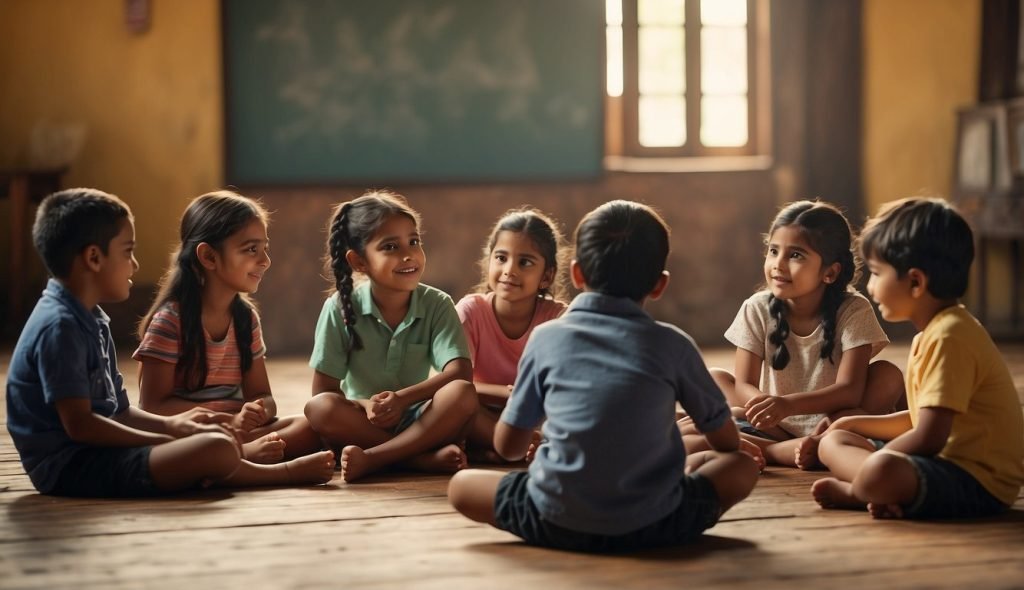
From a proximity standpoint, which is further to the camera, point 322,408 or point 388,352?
point 388,352

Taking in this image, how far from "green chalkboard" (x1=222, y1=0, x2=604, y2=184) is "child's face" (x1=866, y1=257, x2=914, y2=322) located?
3.58 metres

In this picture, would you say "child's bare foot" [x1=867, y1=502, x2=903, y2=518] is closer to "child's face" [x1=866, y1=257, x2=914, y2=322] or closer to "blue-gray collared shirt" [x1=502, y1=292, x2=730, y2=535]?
"child's face" [x1=866, y1=257, x2=914, y2=322]

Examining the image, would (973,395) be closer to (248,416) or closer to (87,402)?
(248,416)

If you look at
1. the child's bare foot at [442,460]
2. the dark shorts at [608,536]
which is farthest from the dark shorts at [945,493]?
the child's bare foot at [442,460]

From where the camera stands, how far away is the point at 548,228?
311cm

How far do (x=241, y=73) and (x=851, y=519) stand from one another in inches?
160

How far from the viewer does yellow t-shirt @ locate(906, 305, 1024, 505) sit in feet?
7.09

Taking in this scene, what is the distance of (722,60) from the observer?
6020mm

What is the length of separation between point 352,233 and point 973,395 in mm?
1494

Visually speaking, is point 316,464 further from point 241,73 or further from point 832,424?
point 241,73

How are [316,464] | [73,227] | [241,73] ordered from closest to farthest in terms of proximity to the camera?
[73,227], [316,464], [241,73]

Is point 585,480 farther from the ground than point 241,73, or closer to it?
closer to it

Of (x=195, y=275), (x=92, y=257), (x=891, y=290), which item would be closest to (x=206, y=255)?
(x=195, y=275)

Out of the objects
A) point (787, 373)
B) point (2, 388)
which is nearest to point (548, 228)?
point (787, 373)
